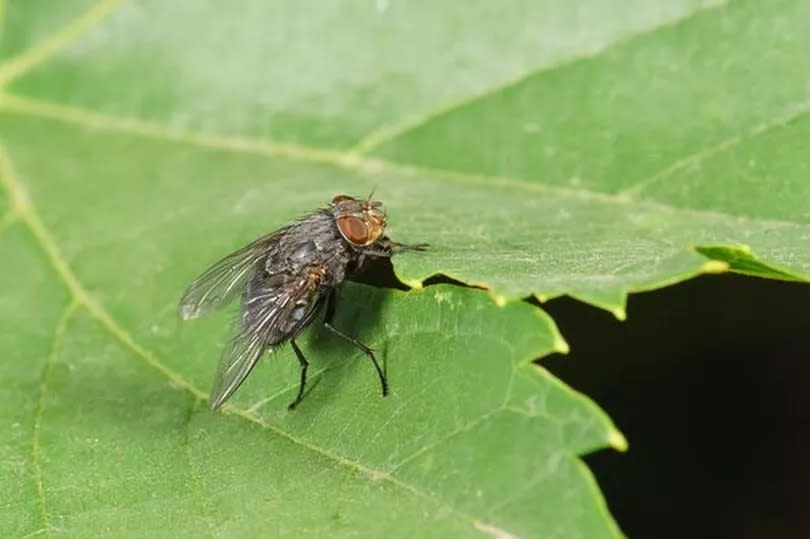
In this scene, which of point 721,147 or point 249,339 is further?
point 721,147

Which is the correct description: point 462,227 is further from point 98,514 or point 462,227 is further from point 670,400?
point 670,400

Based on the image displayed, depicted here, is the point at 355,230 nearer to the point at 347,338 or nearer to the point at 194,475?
the point at 347,338

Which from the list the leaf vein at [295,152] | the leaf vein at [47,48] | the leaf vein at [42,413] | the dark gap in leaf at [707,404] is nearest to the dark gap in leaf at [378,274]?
→ the leaf vein at [295,152]

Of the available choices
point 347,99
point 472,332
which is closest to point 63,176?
point 347,99

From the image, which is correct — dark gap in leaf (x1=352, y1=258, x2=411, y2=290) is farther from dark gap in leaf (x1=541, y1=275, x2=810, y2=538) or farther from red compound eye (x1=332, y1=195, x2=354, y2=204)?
dark gap in leaf (x1=541, y1=275, x2=810, y2=538)

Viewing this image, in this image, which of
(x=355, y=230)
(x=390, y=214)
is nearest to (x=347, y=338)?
(x=355, y=230)

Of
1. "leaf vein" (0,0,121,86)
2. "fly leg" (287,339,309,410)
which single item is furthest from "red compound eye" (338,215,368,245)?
"leaf vein" (0,0,121,86)

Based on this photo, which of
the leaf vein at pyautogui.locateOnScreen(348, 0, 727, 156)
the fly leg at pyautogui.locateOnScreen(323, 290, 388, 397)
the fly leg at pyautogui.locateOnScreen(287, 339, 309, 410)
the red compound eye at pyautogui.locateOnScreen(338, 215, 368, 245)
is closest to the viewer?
the fly leg at pyautogui.locateOnScreen(323, 290, 388, 397)
